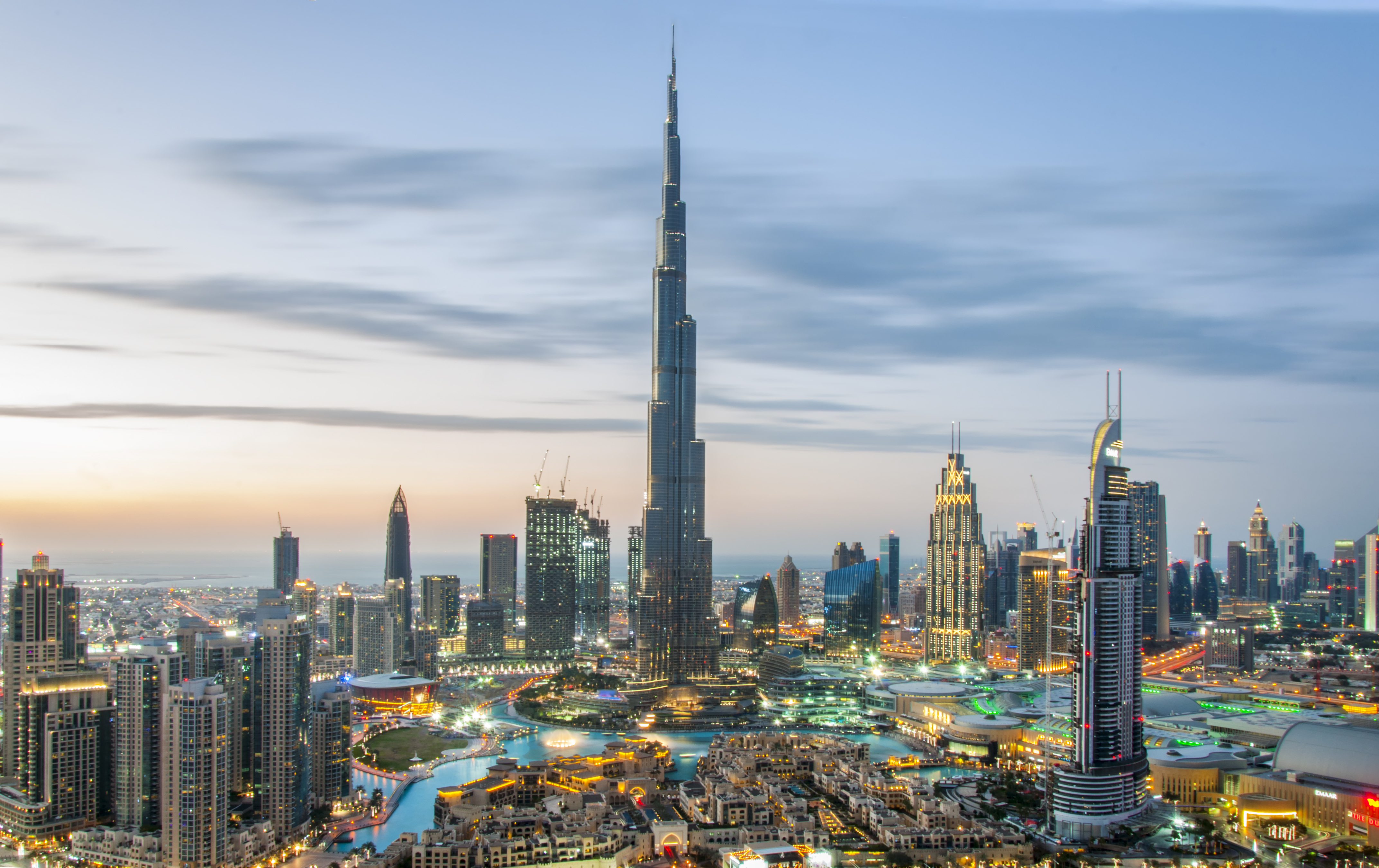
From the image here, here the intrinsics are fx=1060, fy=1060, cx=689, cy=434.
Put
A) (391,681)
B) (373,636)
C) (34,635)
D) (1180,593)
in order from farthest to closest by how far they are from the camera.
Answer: (1180,593)
(373,636)
(391,681)
(34,635)

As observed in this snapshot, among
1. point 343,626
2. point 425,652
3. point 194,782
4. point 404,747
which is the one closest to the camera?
point 194,782

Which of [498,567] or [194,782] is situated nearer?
[194,782]

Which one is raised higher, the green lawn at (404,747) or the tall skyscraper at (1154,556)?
the tall skyscraper at (1154,556)

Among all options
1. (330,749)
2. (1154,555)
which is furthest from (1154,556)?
(330,749)

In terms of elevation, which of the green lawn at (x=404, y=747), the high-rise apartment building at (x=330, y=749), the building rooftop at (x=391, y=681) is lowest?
the green lawn at (x=404, y=747)

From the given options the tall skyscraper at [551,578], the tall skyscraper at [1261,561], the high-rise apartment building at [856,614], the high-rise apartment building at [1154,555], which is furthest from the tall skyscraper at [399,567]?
the tall skyscraper at [1261,561]

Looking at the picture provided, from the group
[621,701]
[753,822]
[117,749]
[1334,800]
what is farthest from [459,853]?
[621,701]

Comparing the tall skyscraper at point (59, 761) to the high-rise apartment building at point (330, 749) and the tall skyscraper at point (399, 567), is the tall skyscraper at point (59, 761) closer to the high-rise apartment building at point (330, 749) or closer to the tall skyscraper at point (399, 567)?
the high-rise apartment building at point (330, 749)

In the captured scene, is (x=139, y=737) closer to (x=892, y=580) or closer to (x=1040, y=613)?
(x=1040, y=613)
